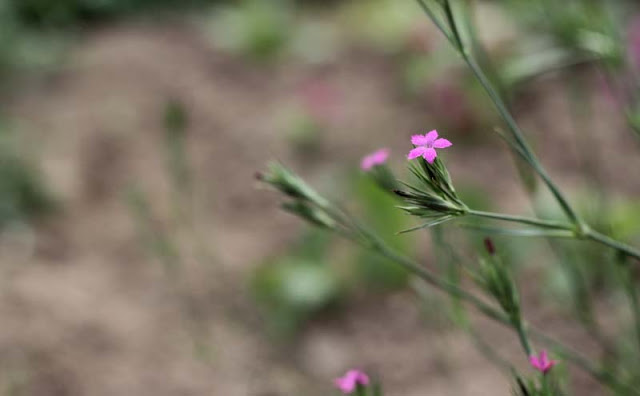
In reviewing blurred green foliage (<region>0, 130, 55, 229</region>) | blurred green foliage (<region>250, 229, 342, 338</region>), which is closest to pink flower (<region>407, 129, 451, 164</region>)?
blurred green foliage (<region>250, 229, 342, 338</region>)

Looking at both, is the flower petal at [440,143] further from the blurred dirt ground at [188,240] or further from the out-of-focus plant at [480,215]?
the blurred dirt ground at [188,240]

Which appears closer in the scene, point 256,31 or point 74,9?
point 256,31

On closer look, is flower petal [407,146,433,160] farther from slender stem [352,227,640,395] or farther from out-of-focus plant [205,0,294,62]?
out-of-focus plant [205,0,294,62]

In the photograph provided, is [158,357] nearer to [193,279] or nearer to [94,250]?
[193,279]

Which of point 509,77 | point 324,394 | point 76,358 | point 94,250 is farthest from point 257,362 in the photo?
point 509,77

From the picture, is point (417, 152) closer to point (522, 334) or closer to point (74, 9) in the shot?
point (522, 334)

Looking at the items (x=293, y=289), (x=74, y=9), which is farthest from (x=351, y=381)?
(x=74, y=9)
